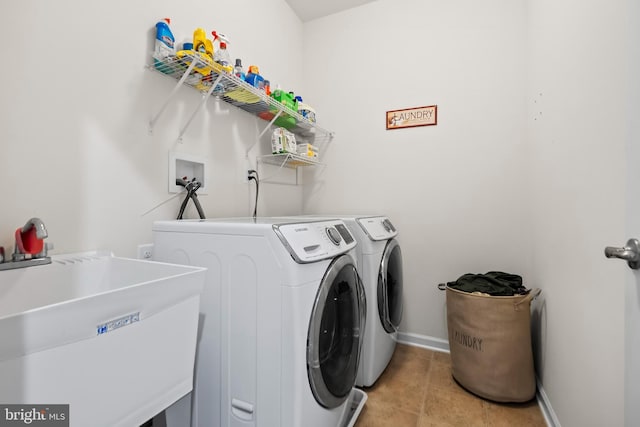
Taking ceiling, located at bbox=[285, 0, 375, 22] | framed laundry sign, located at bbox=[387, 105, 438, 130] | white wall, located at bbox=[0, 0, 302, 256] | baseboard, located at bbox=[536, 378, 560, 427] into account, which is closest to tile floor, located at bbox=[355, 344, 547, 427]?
baseboard, located at bbox=[536, 378, 560, 427]

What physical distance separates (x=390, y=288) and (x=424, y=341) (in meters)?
0.72

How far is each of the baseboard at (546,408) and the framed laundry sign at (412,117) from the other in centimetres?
185

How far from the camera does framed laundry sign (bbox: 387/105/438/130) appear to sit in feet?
7.27

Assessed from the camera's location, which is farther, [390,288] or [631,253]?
[390,288]

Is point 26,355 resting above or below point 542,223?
below

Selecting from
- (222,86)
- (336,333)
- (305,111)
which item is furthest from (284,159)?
(336,333)

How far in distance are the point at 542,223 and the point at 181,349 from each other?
186cm

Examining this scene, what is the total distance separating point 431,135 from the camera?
222cm

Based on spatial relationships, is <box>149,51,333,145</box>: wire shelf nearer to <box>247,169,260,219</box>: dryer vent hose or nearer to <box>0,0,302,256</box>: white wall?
<box>0,0,302,256</box>: white wall

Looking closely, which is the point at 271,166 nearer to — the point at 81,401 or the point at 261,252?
the point at 261,252

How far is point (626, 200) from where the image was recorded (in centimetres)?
78

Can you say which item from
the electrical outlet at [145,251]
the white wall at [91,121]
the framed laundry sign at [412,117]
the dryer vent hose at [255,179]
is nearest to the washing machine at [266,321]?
the electrical outlet at [145,251]

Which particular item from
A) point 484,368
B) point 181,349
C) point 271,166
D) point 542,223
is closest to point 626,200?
point 542,223

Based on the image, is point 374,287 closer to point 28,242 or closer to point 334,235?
point 334,235
